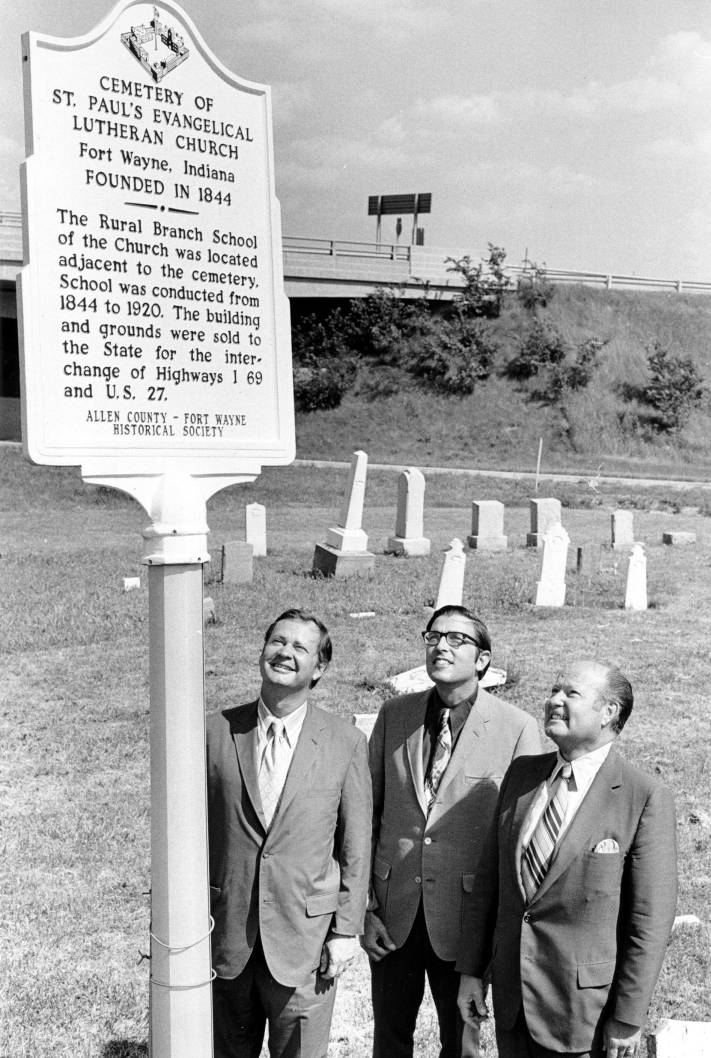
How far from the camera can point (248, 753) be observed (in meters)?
3.20

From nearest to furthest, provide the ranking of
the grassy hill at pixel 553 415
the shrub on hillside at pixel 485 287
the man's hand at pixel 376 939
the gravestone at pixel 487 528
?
the man's hand at pixel 376 939, the gravestone at pixel 487 528, the grassy hill at pixel 553 415, the shrub on hillside at pixel 485 287

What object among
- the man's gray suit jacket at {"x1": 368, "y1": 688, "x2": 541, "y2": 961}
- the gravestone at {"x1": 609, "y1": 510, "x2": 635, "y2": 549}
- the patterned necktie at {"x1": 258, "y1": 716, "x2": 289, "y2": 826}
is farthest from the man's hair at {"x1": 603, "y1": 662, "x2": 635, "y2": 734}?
the gravestone at {"x1": 609, "y1": 510, "x2": 635, "y2": 549}

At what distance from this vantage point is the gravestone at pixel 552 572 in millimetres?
12328

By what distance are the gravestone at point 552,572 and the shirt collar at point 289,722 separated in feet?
30.9

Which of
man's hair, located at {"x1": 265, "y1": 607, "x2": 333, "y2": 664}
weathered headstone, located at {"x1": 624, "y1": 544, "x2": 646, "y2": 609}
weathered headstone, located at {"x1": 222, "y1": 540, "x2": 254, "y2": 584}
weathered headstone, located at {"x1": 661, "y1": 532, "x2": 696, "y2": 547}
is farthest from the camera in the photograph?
weathered headstone, located at {"x1": 661, "y1": 532, "x2": 696, "y2": 547}

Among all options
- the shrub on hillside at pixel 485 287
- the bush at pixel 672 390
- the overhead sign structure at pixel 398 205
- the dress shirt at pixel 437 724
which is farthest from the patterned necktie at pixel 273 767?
the overhead sign structure at pixel 398 205

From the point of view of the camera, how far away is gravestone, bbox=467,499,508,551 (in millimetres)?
16859

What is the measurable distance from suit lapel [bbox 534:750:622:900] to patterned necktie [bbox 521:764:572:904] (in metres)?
0.03

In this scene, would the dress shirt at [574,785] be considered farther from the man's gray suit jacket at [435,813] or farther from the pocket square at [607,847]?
the man's gray suit jacket at [435,813]

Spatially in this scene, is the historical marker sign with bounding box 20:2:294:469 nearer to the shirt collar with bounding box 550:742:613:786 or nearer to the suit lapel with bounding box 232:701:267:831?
the suit lapel with bounding box 232:701:267:831

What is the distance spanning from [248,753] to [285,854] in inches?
13.1

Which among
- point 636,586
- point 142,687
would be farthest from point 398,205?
point 142,687

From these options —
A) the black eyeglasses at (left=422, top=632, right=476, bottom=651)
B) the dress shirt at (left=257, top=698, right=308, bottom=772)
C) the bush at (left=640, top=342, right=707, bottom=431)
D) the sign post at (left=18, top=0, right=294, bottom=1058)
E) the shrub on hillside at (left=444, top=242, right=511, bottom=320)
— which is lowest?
the dress shirt at (left=257, top=698, right=308, bottom=772)

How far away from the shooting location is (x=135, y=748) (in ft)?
24.3
